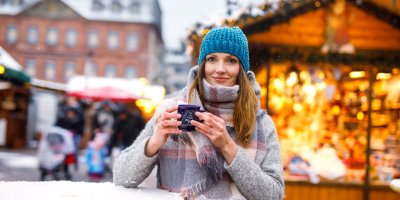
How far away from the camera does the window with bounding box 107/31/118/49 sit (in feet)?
149

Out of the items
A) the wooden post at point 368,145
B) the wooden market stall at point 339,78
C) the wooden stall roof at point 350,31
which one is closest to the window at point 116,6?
the wooden market stall at point 339,78

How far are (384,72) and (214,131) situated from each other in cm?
498

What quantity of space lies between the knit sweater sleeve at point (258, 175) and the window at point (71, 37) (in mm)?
43698

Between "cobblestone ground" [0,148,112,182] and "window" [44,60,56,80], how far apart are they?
30.8 meters

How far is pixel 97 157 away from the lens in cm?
920

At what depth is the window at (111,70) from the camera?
150ft

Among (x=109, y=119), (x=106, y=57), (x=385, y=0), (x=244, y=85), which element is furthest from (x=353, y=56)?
(x=106, y=57)

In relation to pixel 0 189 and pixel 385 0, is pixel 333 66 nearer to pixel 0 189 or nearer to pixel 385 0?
pixel 385 0

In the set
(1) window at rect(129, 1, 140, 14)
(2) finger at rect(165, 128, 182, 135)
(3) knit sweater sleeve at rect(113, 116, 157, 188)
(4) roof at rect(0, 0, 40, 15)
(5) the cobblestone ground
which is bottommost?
(5) the cobblestone ground

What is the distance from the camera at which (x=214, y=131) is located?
164 cm

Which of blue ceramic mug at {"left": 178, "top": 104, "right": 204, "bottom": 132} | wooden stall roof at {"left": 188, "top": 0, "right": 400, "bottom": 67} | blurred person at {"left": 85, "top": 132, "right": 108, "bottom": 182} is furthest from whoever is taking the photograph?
blurred person at {"left": 85, "top": 132, "right": 108, "bottom": 182}

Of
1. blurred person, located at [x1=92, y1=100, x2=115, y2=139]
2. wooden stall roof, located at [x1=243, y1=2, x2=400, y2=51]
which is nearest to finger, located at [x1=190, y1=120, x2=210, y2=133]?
wooden stall roof, located at [x1=243, y1=2, x2=400, y2=51]

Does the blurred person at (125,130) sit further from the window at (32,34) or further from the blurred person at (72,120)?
the window at (32,34)

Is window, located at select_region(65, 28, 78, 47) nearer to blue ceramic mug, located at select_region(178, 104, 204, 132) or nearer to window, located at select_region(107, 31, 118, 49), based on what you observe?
window, located at select_region(107, 31, 118, 49)
